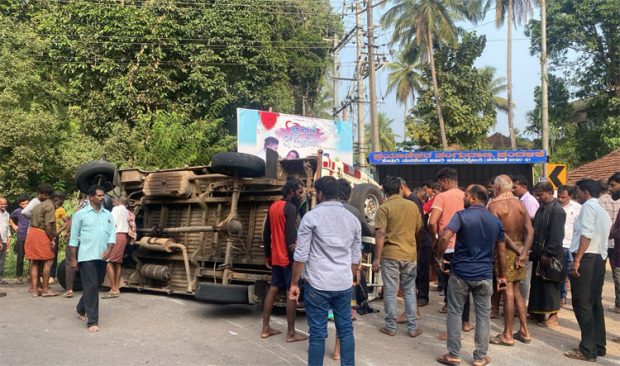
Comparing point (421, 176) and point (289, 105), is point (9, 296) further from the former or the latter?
point (289, 105)

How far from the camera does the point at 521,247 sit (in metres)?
5.86

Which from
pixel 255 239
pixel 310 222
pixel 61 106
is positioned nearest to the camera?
pixel 310 222

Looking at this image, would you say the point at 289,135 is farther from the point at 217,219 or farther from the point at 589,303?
the point at 589,303

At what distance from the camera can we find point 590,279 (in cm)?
546

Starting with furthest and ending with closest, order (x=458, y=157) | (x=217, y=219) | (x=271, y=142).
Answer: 1. (x=271, y=142)
2. (x=458, y=157)
3. (x=217, y=219)

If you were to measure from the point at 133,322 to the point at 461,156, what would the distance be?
10.5 m

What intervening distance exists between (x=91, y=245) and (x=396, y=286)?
369 centimetres

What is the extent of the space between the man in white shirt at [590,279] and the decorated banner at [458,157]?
8.89 meters

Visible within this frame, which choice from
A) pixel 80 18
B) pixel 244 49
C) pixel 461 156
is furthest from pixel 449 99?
pixel 80 18

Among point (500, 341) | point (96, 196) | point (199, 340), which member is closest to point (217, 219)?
point (96, 196)

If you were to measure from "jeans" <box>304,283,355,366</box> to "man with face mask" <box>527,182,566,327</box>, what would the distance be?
3.00m

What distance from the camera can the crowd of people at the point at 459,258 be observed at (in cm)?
446

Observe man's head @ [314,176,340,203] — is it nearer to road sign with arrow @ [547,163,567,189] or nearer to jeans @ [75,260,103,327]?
jeans @ [75,260,103,327]

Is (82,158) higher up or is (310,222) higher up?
(82,158)
